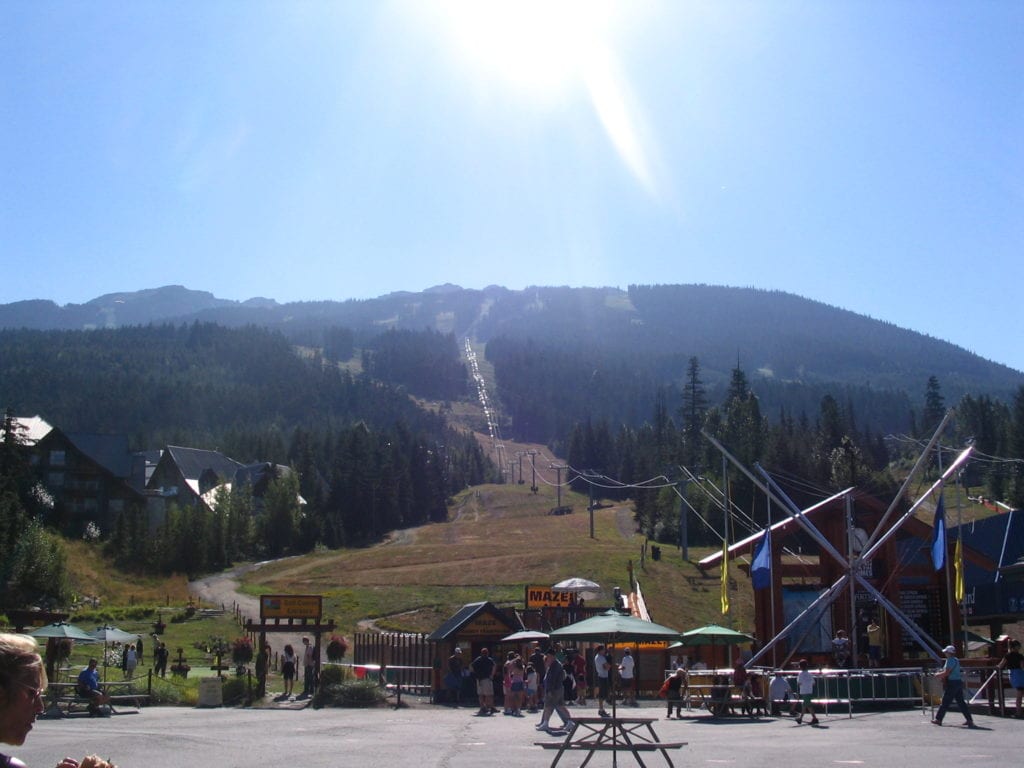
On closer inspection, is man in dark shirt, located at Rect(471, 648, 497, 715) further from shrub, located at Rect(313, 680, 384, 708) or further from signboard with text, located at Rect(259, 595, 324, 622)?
signboard with text, located at Rect(259, 595, 324, 622)

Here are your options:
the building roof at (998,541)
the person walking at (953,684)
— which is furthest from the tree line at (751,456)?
the person walking at (953,684)

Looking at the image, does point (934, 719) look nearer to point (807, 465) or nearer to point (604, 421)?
point (807, 465)

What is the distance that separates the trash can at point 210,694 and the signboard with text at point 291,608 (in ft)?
9.17

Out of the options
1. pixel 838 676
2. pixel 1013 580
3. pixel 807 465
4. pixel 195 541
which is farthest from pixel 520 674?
pixel 807 465

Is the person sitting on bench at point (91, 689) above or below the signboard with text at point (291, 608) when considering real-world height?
below

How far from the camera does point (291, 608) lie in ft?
103

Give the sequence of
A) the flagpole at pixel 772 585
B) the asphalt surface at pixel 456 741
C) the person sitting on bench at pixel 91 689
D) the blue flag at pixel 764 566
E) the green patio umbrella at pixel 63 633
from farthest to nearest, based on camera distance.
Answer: the flagpole at pixel 772 585 → the blue flag at pixel 764 566 → the green patio umbrella at pixel 63 633 → the person sitting on bench at pixel 91 689 → the asphalt surface at pixel 456 741

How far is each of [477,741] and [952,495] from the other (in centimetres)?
8675

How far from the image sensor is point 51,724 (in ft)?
75.0

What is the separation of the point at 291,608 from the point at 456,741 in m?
14.1

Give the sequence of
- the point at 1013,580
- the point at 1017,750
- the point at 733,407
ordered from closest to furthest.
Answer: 1. the point at 1017,750
2. the point at 1013,580
3. the point at 733,407

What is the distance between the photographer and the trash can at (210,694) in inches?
1140

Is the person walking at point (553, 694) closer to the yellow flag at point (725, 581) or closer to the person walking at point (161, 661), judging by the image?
the yellow flag at point (725, 581)

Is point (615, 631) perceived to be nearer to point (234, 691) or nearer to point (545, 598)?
point (234, 691)
